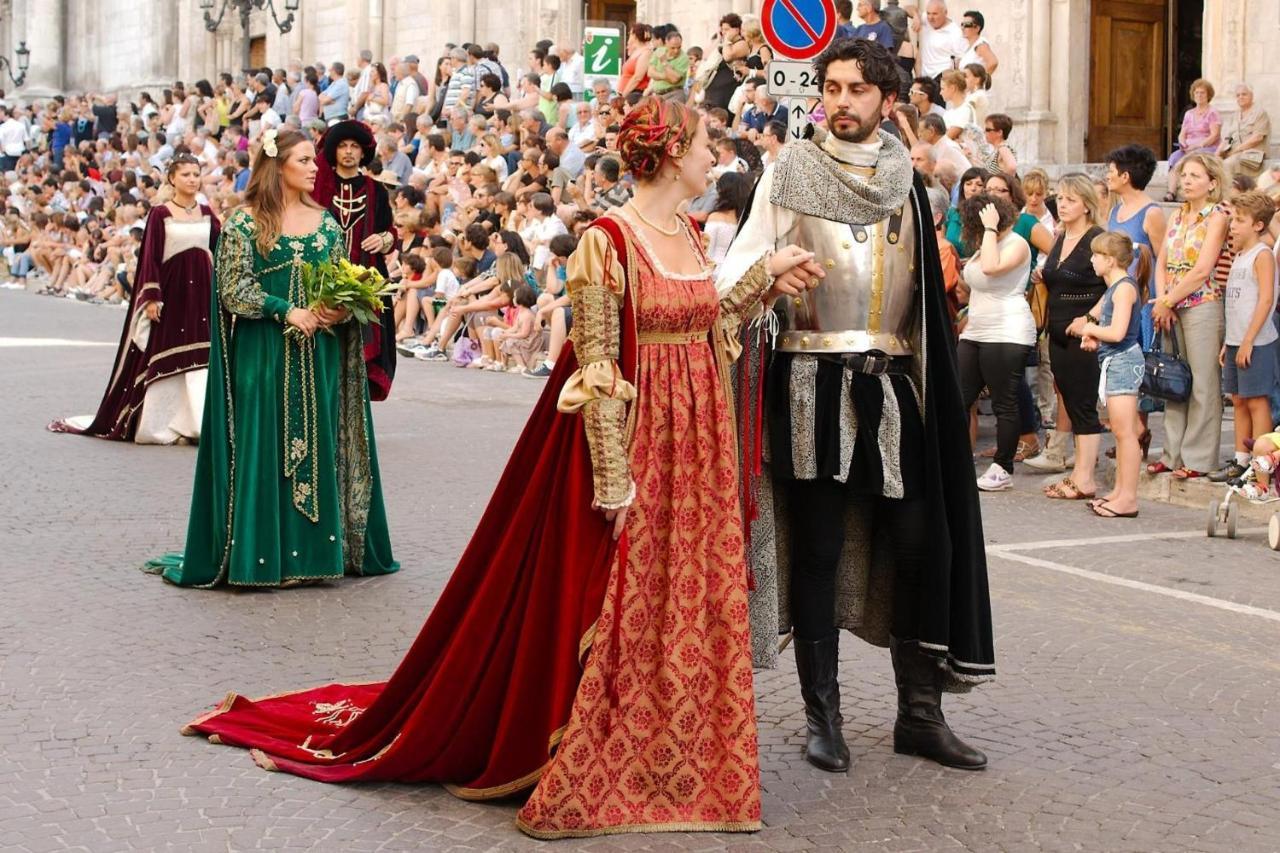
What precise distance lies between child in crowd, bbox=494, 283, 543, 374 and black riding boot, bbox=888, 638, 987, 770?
1272 centimetres

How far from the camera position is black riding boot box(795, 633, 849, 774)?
5.34 m

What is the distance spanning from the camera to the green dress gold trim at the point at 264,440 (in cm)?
788

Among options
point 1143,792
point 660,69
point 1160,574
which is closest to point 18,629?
point 1143,792

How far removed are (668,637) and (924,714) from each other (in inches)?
40.2

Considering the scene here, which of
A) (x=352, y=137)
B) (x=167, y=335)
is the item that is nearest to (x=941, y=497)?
(x=352, y=137)

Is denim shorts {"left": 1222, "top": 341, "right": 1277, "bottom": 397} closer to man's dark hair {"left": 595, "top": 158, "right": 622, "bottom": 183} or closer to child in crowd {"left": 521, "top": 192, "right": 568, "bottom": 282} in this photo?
man's dark hair {"left": 595, "top": 158, "right": 622, "bottom": 183}

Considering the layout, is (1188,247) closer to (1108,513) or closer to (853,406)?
(1108,513)

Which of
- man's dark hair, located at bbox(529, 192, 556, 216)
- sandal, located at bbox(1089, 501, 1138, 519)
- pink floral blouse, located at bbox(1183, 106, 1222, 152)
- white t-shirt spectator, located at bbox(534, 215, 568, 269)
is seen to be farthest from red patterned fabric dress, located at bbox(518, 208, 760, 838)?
man's dark hair, located at bbox(529, 192, 556, 216)

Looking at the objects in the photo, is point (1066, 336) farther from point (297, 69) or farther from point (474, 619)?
point (297, 69)

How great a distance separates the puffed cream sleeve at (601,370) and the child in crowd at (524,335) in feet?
43.1

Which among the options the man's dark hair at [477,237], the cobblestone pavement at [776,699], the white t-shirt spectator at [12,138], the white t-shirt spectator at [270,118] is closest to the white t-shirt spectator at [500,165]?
the man's dark hair at [477,237]

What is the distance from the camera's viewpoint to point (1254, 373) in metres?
10.5

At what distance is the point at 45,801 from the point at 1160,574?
528 cm

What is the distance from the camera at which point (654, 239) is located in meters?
4.97
